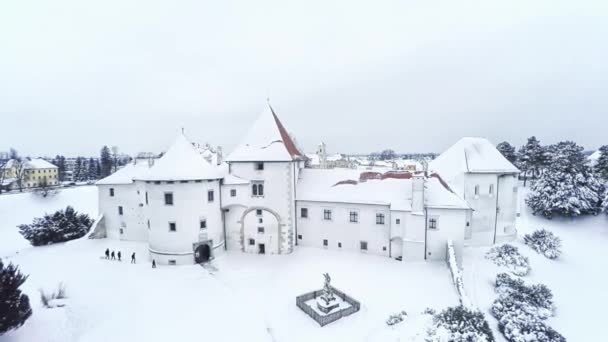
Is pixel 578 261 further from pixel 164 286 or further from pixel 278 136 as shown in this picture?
pixel 164 286

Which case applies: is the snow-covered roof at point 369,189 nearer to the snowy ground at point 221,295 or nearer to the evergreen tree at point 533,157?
the snowy ground at point 221,295

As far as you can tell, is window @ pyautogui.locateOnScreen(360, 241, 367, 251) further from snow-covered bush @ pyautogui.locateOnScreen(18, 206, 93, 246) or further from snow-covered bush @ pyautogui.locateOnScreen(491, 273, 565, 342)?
snow-covered bush @ pyautogui.locateOnScreen(18, 206, 93, 246)

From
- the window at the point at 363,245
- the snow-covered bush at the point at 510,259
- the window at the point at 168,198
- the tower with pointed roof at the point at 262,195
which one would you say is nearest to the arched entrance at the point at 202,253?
the tower with pointed roof at the point at 262,195

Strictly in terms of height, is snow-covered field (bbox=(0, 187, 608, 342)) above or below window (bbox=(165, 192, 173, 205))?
below

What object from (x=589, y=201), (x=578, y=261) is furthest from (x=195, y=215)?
(x=589, y=201)

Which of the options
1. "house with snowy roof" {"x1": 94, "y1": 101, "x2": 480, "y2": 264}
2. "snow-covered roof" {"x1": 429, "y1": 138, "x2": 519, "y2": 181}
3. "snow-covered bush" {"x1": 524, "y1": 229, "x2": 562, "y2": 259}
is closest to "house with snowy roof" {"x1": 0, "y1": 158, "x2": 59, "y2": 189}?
"house with snowy roof" {"x1": 94, "y1": 101, "x2": 480, "y2": 264}

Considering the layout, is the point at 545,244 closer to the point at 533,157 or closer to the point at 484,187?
the point at 484,187

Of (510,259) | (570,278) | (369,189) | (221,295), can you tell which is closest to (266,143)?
(369,189)
